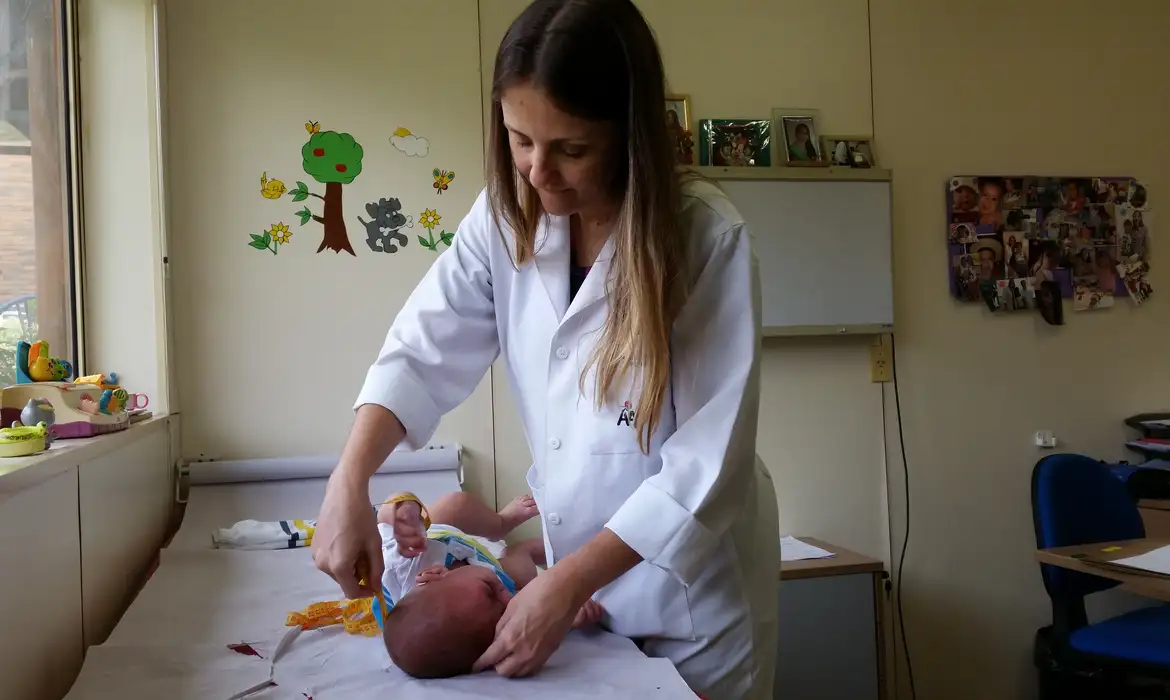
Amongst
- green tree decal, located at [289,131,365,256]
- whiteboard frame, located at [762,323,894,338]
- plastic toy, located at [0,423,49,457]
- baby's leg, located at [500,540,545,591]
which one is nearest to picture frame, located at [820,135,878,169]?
whiteboard frame, located at [762,323,894,338]

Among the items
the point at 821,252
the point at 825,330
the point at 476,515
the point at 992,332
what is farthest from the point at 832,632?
the point at 992,332

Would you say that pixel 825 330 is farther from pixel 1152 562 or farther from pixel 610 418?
pixel 610 418

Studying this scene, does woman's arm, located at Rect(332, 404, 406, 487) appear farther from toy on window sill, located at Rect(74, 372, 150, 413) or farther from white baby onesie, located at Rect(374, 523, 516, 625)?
toy on window sill, located at Rect(74, 372, 150, 413)

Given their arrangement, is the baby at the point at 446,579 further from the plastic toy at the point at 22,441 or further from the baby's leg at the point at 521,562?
the plastic toy at the point at 22,441

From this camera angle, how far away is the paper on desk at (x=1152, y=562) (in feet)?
5.92

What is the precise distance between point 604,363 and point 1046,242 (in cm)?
253

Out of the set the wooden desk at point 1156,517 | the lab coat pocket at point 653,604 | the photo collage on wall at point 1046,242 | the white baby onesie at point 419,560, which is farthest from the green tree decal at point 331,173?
the wooden desk at point 1156,517

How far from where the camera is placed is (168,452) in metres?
2.32

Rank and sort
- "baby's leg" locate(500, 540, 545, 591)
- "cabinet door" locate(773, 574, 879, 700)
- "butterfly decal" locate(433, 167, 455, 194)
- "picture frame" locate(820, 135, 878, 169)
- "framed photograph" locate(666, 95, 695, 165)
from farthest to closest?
"picture frame" locate(820, 135, 878, 169) < "framed photograph" locate(666, 95, 695, 165) < "butterfly decal" locate(433, 167, 455, 194) < "cabinet door" locate(773, 574, 879, 700) < "baby's leg" locate(500, 540, 545, 591)

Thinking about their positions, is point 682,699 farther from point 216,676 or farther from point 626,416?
point 216,676

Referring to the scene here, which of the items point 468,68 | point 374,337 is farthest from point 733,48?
point 374,337

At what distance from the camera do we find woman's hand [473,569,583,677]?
97 cm

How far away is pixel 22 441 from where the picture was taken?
1.29 meters

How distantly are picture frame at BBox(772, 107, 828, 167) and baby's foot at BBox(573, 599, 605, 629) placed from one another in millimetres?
1950
